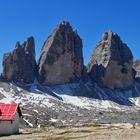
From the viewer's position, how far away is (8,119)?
221 feet

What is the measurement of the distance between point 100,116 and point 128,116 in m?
13.6

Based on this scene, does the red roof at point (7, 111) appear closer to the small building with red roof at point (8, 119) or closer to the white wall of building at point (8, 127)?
the small building with red roof at point (8, 119)

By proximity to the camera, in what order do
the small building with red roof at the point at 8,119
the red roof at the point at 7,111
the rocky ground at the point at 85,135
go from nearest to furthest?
1. the rocky ground at the point at 85,135
2. the small building with red roof at the point at 8,119
3. the red roof at the point at 7,111

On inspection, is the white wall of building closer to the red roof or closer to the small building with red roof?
the small building with red roof

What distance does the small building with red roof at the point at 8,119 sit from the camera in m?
67.4

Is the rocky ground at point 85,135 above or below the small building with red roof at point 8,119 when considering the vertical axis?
below

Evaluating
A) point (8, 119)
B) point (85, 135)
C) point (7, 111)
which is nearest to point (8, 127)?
point (8, 119)

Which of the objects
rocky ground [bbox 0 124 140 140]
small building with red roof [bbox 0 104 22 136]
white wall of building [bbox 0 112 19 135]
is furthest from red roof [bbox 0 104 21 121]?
rocky ground [bbox 0 124 140 140]

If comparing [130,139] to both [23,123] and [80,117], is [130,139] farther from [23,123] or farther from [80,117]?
[80,117]

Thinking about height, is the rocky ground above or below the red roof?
below

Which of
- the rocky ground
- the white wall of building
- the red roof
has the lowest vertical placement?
the rocky ground

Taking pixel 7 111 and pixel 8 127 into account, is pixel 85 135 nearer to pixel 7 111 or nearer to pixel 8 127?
pixel 8 127

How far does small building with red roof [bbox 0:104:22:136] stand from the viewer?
67.4m

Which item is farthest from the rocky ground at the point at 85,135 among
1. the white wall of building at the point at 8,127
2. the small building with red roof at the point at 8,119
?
the small building with red roof at the point at 8,119
